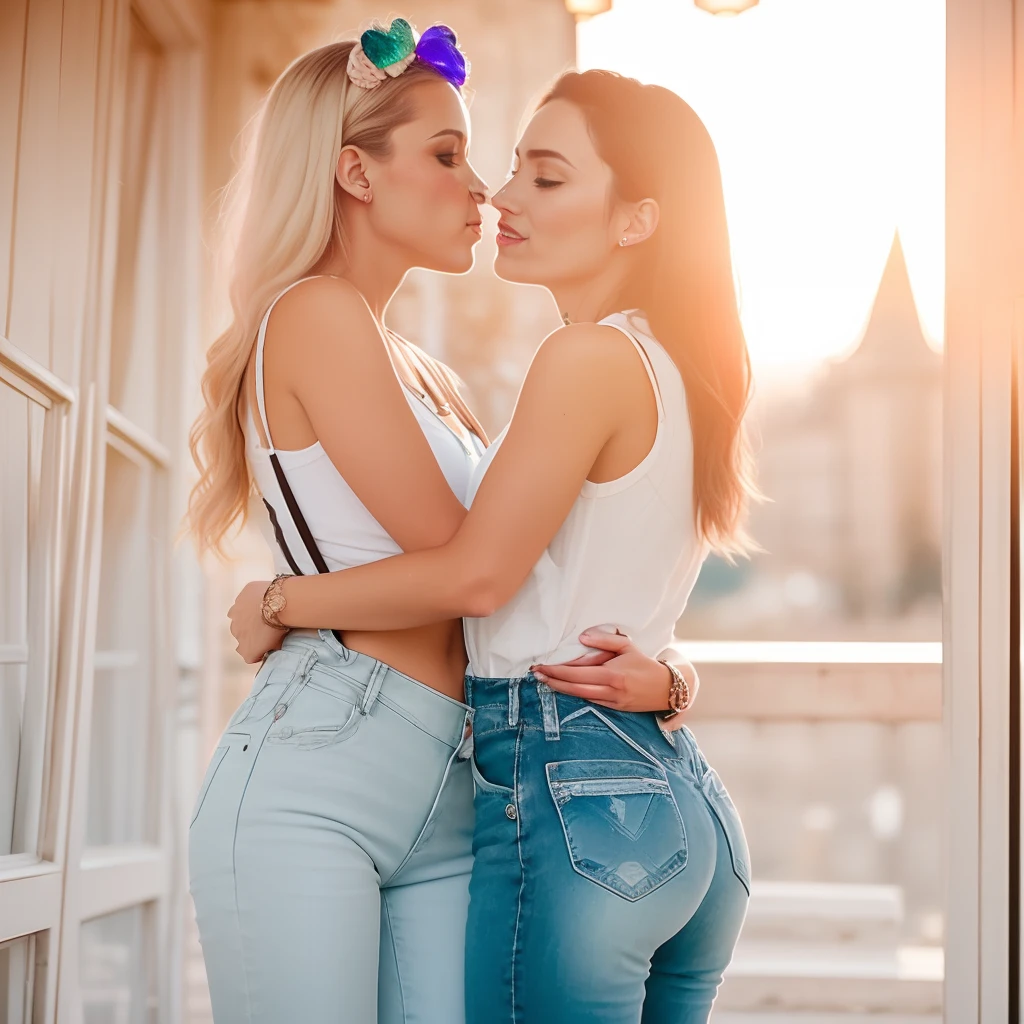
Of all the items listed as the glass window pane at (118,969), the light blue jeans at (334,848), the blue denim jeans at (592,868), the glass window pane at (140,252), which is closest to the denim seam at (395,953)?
the light blue jeans at (334,848)

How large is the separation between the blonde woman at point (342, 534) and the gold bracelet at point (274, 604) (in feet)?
0.12

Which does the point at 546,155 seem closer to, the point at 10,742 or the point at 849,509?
the point at 10,742

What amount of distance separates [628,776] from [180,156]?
210 cm

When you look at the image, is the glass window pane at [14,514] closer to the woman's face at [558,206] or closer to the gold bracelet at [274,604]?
the gold bracelet at [274,604]

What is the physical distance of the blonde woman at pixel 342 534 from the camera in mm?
1135

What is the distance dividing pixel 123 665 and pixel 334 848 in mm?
1400

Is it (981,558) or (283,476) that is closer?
(283,476)

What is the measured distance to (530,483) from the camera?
114cm

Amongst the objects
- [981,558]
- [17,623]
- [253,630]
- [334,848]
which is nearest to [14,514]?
[17,623]

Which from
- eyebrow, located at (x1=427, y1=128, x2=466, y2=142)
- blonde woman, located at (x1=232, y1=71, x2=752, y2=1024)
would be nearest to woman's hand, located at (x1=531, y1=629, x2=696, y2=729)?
blonde woman, located at (x1=232, y1=71, x2=752, y2=1024)

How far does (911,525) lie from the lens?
31812mm

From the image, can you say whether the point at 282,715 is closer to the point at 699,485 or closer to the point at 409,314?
the point at 699,485

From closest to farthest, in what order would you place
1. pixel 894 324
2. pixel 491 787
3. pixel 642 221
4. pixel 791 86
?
pixel 491 787, pixel 642 221, pixel 791 86, pixel 894 324

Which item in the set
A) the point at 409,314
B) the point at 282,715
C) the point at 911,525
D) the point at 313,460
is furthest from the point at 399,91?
the point at 911,525
